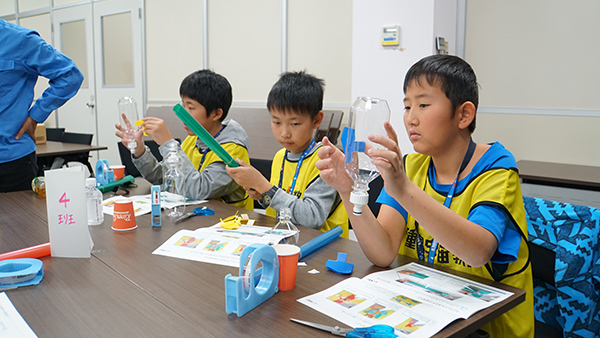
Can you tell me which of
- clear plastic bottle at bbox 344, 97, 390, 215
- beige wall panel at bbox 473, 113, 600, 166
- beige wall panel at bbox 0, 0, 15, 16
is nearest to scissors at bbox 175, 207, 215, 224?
clear plastic bottle at bbox 344, 97, 390, 215

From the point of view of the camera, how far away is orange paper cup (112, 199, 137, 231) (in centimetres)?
150

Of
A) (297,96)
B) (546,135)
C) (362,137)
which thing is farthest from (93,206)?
(546,135)

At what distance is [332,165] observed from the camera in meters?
1.19

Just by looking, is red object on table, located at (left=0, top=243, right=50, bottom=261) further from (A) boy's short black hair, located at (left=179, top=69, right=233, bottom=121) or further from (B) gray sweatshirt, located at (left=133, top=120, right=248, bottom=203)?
(A) boy's short black hair, located at (left=179, top=69, right=233, bottom=121)

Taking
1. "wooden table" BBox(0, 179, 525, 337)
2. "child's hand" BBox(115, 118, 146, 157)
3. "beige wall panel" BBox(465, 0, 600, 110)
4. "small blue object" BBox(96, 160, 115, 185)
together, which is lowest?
"wooden table" BBox(0, 179, 525, 337)

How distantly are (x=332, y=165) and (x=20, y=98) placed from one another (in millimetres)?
2085

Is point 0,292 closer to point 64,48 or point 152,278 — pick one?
point 152,278

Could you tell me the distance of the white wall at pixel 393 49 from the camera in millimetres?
3244

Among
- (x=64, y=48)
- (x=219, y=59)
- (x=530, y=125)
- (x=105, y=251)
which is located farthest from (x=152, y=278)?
(x=64, y=48)

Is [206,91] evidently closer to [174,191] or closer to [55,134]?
[174,191]

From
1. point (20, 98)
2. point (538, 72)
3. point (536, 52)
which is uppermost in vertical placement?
point (536, 52)

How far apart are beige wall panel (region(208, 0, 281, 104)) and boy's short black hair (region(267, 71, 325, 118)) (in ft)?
9.36

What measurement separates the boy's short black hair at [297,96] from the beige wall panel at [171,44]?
148 inches

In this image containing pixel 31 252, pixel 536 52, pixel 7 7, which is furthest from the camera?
pixel 7 7
